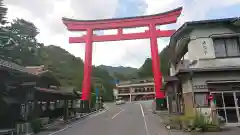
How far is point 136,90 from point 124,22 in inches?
2111

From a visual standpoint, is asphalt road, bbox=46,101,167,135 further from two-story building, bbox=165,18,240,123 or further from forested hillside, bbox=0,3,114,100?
forested hillside, bbox=0,3,114,100

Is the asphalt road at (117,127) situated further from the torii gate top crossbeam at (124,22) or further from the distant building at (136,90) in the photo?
the distant building at (136,90)

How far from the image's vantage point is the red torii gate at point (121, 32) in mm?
28359

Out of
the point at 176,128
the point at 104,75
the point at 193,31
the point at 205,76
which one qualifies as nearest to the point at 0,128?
the point at 176,128

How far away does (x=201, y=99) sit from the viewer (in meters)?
13.9

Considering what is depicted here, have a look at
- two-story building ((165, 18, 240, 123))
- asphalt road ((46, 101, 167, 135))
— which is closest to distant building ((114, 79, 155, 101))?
asphalt road ((46, 101, 167, 135))

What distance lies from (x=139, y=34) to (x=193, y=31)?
1402cm

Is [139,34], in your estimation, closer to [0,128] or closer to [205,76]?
[205,76]

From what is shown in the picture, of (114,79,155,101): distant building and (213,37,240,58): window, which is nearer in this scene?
(213,37,240,58): window

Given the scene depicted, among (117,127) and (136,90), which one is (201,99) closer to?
(117,127)

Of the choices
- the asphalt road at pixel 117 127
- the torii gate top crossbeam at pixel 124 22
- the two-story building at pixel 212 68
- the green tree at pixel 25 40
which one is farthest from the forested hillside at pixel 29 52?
the two-story building at pixel 212 68

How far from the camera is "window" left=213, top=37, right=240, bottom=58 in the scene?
14789 mm

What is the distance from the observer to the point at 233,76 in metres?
14.0

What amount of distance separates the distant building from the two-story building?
199ft
